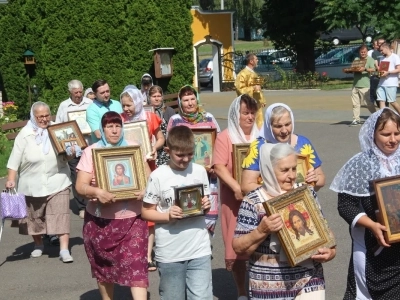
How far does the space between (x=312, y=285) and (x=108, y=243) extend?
7.42ft

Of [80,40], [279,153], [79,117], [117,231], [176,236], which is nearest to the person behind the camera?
[279,153]

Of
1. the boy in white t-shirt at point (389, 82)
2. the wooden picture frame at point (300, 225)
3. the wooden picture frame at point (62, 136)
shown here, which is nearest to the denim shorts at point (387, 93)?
the boy in white t-shirt at point (389, 82)

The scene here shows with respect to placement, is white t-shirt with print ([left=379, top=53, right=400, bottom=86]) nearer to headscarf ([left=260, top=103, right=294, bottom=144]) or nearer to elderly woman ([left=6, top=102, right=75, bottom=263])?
elderly woman ([left=6, top=102, right=75, bottom=263])

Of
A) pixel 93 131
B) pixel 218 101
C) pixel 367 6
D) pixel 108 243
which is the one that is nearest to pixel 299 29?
pixel 367 6

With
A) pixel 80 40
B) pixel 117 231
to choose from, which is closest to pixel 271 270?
pixel 117 231

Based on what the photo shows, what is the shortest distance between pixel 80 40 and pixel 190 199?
17299mm

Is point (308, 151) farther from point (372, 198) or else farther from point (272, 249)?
point (272, 249)

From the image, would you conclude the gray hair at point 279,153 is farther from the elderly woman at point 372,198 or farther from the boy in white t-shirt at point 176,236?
the boy in white t-shirt at point 176,236

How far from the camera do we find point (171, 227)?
5.66 meters

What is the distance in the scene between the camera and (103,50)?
74.2ft

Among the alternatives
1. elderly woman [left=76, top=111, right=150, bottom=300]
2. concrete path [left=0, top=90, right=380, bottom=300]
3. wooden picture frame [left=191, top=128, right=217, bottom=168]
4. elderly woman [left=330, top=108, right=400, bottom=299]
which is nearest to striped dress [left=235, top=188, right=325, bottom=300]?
elderly woman [left=330, top=108, right=400, bottom=299]

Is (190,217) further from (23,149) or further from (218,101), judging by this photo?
(218,101)

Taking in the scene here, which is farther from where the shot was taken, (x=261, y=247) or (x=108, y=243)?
→ (x=108, y=243)

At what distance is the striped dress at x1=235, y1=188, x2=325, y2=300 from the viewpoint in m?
4.71
